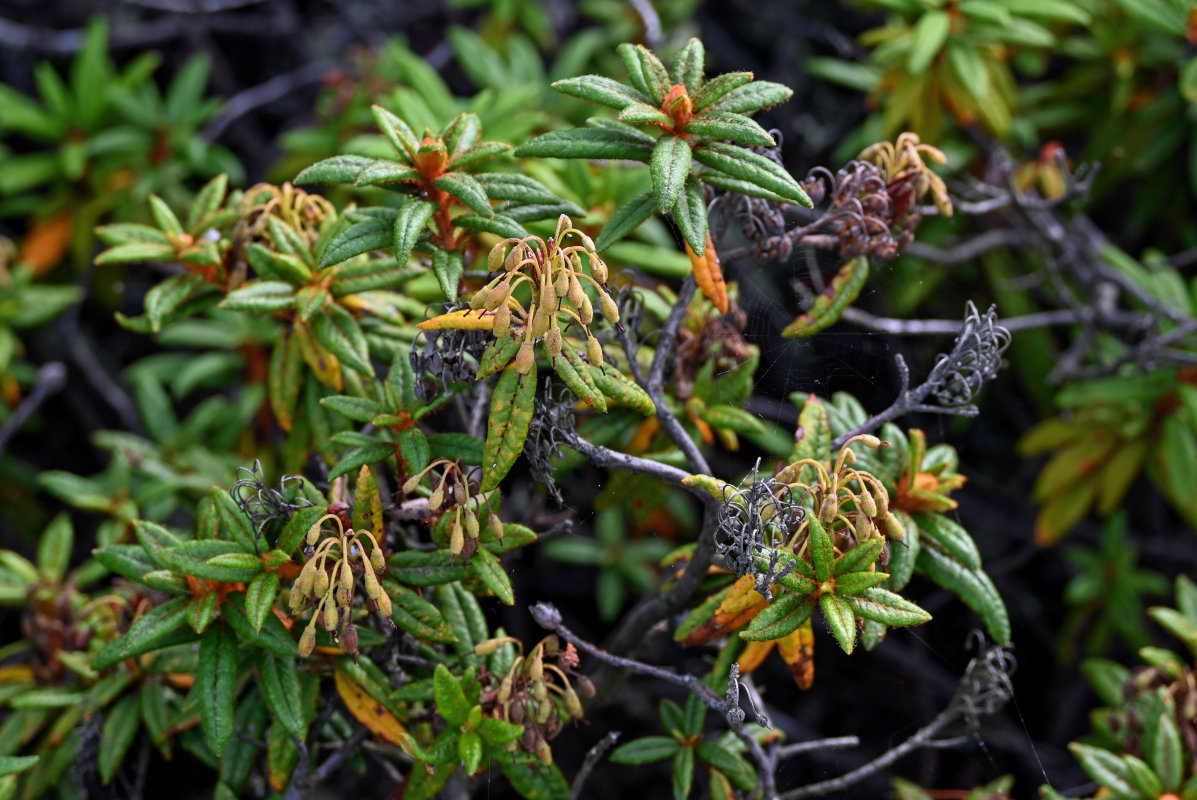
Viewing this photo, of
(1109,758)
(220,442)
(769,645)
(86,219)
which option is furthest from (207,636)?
(86,219)

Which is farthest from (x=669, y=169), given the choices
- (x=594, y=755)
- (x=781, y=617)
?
(x=594, y=755)

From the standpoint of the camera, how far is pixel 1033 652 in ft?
11.1

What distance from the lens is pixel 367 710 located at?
1.54 meters

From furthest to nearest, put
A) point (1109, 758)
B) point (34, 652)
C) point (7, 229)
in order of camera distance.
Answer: point (7, 229) < point (34, 652) < point (1109, 758)

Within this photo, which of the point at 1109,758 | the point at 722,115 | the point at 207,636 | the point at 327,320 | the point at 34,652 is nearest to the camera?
the point at 722,115

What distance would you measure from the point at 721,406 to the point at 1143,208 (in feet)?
6.34

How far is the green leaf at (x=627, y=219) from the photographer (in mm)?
1395

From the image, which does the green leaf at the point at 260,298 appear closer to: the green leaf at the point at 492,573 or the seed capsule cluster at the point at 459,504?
the seed capsule cluster at the point at 459,504

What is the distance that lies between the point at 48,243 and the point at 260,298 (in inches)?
72.9

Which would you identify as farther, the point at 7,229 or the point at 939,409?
the point at 7,229

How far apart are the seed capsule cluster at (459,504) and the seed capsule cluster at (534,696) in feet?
0.64

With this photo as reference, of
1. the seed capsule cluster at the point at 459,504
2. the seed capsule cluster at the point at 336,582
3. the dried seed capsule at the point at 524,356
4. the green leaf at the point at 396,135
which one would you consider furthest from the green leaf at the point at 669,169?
the seed capsule cluster at the point at 336,582

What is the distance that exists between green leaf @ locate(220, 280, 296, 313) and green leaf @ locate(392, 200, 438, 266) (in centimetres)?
26

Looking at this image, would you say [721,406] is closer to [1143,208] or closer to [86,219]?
[1143,208]
